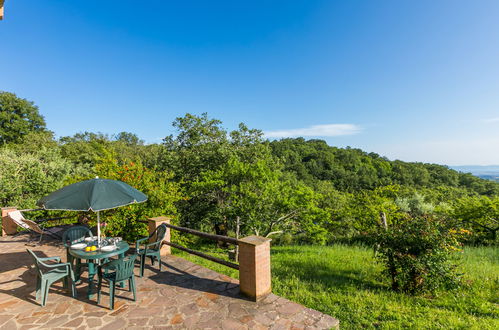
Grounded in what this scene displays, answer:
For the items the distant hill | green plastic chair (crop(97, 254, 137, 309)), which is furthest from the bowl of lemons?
the distant hill

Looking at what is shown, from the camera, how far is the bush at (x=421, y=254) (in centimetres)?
458

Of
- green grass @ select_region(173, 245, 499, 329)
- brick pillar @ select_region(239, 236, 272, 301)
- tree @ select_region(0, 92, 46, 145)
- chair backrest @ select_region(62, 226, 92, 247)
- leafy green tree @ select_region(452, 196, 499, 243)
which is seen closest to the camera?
green grass @ select_region(173, 245, 499, 329)

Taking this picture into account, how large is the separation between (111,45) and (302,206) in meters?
13.7

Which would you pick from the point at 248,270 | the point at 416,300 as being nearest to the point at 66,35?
the point at 248,270

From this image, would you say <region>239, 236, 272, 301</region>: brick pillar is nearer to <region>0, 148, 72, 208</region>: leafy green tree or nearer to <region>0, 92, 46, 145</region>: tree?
<region>0, 148, 72, 208</region>: leafy green tree

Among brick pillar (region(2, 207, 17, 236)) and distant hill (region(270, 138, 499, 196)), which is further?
distant hill (region(270, 138, 499, 196))

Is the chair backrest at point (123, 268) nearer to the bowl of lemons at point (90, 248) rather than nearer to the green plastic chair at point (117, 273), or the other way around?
the green plastic chair at point (117, 273)

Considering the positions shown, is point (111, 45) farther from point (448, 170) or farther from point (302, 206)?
point (448, 170)

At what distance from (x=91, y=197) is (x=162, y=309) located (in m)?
2.10

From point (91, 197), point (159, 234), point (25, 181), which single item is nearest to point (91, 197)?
point (91, 197)

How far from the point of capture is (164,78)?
17328mm

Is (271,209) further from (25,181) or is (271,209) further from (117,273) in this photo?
(25,181)

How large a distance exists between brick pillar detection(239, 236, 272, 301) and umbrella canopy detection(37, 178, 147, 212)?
83.8 inches

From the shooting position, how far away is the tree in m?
28.9
